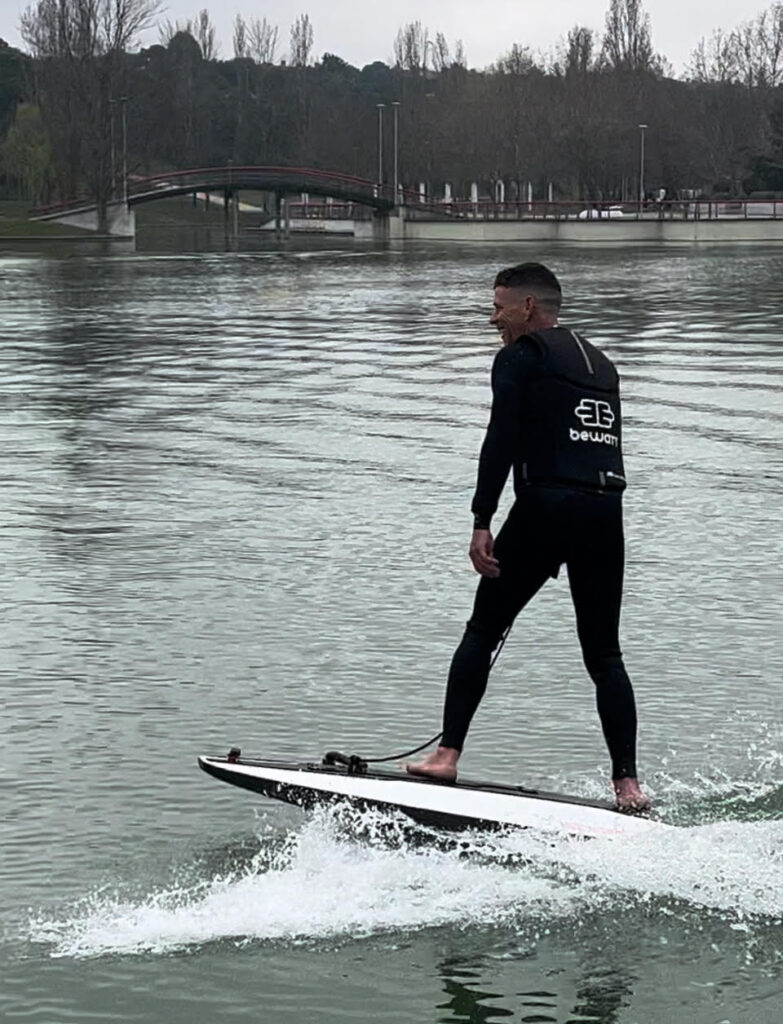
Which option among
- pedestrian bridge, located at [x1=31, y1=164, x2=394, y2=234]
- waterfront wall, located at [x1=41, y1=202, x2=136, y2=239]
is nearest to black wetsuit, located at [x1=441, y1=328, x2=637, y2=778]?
waterfront wall, located at [x1=41, y1=202, x2=136, y2=239]

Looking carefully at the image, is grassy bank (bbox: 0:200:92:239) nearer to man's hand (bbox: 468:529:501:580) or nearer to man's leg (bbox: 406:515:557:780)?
man's leg (bbox: 406:515:557:780)

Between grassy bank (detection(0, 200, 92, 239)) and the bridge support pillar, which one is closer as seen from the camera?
grassy bank (detection(0, 200, 92, 239))

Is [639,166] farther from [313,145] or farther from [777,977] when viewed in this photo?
[777,977]

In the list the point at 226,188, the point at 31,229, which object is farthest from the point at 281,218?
the point at 31,229

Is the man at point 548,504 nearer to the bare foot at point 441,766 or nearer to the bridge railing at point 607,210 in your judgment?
the bare foot at point 441,766

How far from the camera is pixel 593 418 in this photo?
5836 mm

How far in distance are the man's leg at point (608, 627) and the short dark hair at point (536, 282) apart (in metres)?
0.62

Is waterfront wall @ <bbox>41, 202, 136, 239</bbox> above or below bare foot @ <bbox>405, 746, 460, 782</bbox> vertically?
above

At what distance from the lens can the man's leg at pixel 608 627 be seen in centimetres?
587

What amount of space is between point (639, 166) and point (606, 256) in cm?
5399

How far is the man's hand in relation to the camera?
5801 millimetres

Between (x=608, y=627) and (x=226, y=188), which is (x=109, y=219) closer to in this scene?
(x=226, y=188)

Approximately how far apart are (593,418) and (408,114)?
13580 centimetres

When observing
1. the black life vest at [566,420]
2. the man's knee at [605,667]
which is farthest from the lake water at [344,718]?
the black life vest at [566,420]
